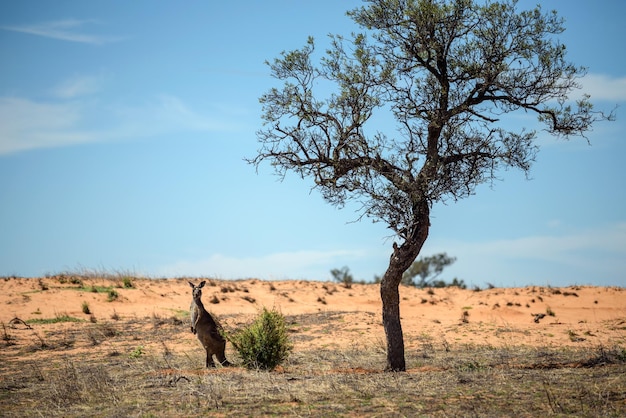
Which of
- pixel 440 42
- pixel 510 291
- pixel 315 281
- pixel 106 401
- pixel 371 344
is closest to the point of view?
pixel 106 401

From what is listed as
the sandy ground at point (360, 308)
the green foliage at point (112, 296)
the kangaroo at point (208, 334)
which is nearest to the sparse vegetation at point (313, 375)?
the sandy ground at point (360, 308)

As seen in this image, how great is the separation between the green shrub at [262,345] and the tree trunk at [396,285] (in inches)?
109

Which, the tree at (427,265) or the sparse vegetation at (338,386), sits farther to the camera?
the tree at (427,265)

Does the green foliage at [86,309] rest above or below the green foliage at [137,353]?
above

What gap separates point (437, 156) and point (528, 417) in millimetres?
7461

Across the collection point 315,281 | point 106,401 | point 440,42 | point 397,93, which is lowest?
point 106,401

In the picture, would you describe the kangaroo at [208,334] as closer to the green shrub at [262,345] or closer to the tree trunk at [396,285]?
the green shrub at [262,345]

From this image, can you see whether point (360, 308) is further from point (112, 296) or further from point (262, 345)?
point (262, 345)

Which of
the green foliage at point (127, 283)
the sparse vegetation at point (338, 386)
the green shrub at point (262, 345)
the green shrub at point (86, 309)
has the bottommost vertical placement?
the sparse vegetation at point (338, 386)

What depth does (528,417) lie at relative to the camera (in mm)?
10656

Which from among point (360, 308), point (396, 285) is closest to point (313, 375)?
point (396, 285)

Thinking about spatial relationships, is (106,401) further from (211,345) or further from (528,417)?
(528,417)

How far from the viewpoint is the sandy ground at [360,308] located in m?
25.1

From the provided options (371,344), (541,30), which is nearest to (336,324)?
(371,344)
